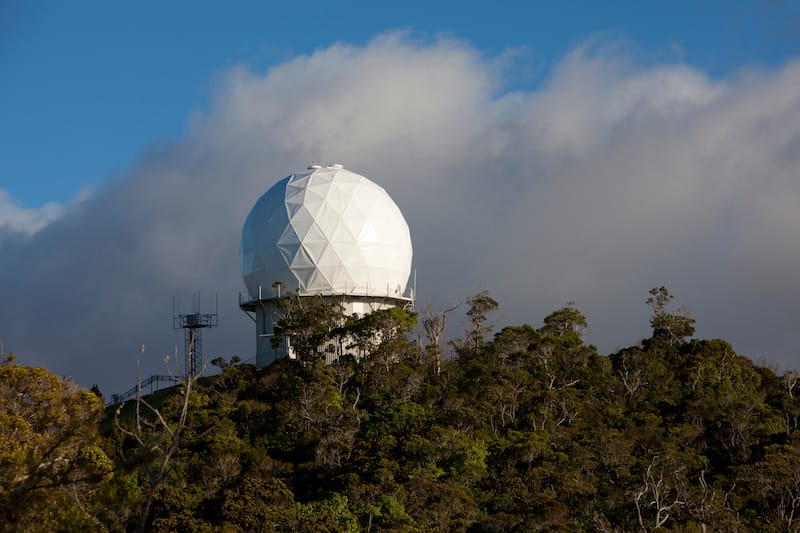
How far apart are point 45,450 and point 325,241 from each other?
3045cm

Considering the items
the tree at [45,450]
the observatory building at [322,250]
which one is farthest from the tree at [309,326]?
the tree at [45,450]

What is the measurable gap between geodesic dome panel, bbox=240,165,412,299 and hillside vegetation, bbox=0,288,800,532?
12.0ft

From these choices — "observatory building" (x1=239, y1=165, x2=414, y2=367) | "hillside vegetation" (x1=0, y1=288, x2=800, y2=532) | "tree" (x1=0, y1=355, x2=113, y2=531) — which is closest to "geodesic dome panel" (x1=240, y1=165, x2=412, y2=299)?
"observatory building" (x1=239, y1=165, x2=414, y2=367)

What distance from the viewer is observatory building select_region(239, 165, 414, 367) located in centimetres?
4962

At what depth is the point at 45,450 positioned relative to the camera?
19.8 m

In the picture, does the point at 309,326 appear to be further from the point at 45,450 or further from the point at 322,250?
the point at 45,450

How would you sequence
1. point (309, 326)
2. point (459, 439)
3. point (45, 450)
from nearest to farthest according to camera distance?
point (45, 450) → point (459, 439) → point (309, 326)

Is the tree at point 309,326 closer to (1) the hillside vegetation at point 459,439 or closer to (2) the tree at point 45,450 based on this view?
(1) the hillside vegetation at point 459,439

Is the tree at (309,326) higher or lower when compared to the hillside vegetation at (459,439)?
higher

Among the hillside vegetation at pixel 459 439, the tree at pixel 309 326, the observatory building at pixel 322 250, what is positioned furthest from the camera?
the observatory building at pixel 322 250

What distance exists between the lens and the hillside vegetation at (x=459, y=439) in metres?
31.3

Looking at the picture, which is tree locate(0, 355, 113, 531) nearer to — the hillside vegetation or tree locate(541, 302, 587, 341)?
the hillside vegetation

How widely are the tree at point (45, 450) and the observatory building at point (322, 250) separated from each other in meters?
15.3

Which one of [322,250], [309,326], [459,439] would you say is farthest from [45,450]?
[322,250]
